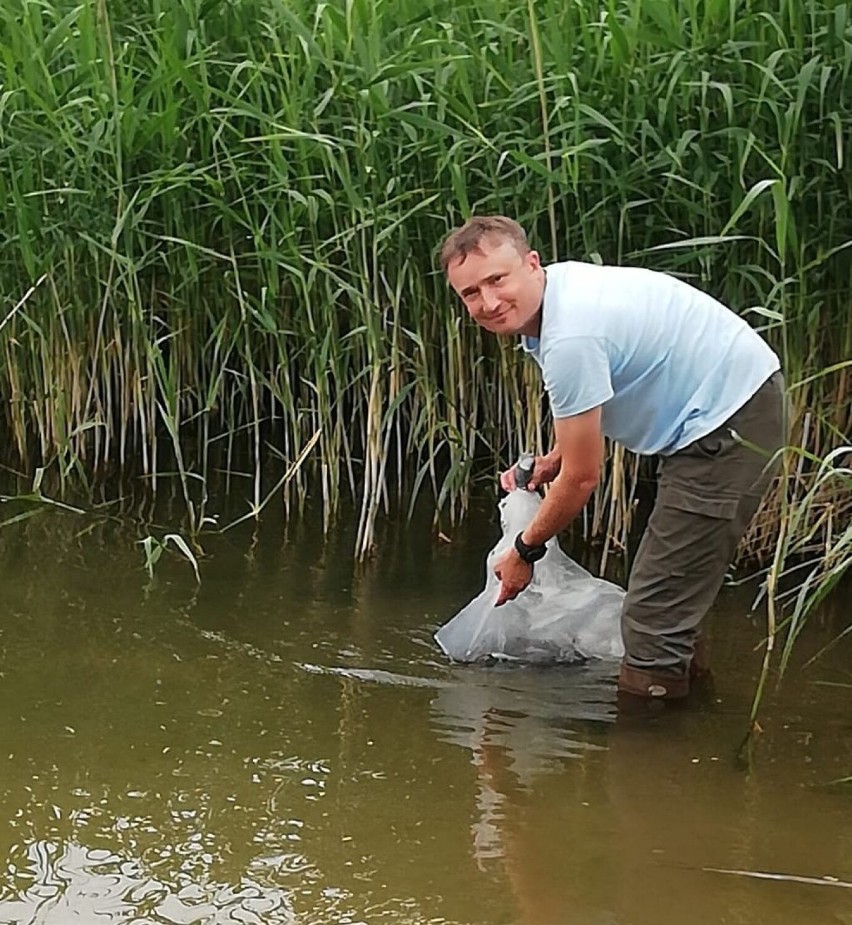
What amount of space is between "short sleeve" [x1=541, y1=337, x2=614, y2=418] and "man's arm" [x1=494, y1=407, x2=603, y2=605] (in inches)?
1.1

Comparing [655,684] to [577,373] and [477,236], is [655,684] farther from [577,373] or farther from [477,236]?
[477,236]

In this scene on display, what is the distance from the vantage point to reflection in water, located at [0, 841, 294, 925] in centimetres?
242

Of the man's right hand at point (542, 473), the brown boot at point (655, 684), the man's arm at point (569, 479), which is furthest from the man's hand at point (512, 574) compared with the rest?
the brown boot at point (655, 684)

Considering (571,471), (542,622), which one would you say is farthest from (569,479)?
(542,622)

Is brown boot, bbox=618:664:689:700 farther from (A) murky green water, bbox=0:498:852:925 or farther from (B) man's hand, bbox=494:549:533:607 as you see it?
(B) man's hand, bbox=494:549:533:607

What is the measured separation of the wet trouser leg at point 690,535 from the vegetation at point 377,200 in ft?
1.41

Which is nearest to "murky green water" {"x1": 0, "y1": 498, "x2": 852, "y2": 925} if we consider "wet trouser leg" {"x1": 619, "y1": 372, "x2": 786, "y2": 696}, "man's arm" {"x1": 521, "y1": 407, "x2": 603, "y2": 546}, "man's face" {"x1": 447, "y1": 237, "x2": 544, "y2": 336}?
"wet trouser leg" {"x1": 619, "y1": 372, "x2": 786, "y2": 696}

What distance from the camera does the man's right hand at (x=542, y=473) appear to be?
3.56m

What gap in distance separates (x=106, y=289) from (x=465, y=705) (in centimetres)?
219

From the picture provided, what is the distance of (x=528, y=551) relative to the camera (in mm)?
3352

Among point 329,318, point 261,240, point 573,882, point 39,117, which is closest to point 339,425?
point 329,318

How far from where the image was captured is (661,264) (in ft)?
13.7

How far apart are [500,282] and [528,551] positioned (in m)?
0.70

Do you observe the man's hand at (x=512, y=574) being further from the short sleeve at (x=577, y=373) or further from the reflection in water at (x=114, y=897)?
the reflection in water at (x=114, y=897)
